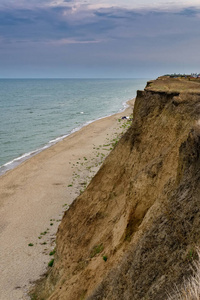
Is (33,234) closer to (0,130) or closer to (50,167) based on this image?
(50,167)

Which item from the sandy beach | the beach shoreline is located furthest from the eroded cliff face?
the beach shoreline

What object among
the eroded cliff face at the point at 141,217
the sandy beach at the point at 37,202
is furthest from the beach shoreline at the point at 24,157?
the eroded cliff face at the point at 141,217

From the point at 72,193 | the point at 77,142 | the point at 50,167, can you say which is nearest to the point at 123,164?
the point at 72,193

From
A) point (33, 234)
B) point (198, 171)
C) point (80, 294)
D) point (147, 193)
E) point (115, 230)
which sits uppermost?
point (198, 171)

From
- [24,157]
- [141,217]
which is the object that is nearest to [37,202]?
[24,157]

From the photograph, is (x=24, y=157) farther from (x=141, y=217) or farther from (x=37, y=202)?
(x=141, y=217)

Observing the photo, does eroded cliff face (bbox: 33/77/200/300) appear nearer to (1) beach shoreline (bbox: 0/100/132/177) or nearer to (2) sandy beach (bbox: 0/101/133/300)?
(2) sandy beach (bbox: 0/101/133/300)
